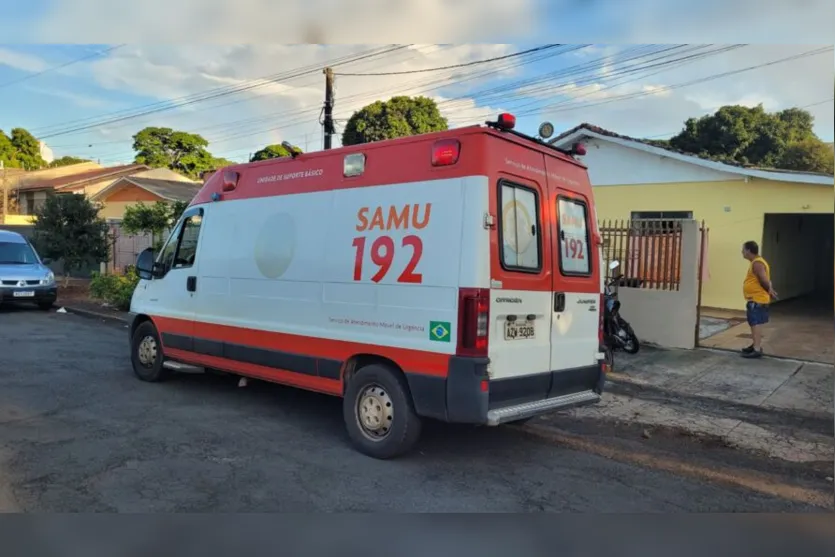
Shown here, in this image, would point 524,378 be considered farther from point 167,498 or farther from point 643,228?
point 643,228

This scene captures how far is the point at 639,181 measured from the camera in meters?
15.3

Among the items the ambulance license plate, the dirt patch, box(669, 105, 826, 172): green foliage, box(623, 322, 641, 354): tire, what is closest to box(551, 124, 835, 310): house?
box(623, 322, 641, 354): tire

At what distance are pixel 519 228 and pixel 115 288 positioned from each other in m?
12.6

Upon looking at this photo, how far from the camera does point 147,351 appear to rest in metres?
7.61

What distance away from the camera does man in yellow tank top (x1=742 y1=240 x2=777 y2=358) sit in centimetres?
884

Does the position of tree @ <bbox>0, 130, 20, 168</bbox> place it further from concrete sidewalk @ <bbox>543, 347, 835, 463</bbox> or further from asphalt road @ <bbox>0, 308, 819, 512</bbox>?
concrete sidewalk @ <bbox>543, 347, 835, 463</bbox>

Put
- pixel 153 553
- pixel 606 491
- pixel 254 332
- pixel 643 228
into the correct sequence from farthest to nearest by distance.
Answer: pixel 643 228 < pixel 254 332 < pixel 606 491 < pixel 153 553

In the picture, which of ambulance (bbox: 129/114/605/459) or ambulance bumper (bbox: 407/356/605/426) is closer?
ambulance bumper (bbox: 407/356/605/426)

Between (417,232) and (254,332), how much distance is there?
225 cm

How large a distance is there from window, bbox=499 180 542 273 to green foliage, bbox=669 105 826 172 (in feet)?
91.3

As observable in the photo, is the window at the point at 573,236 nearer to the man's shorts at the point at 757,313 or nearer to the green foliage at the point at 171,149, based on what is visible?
the man's shorts at the point at 757,313

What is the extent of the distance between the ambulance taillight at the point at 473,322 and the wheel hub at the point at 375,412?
34.3 inches

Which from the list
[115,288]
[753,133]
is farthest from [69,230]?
[753,133]

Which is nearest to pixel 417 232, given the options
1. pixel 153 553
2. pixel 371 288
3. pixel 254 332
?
pixel 371 288
